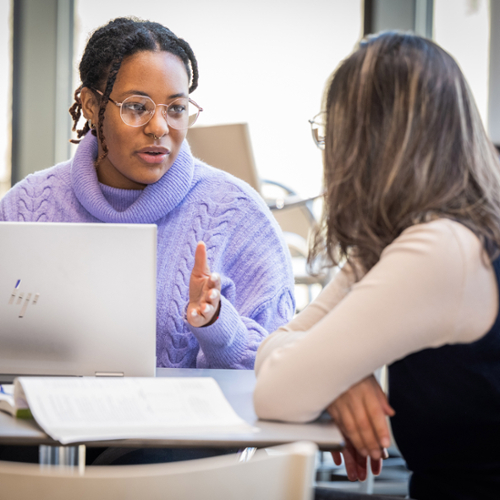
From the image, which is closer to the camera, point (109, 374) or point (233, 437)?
point (233, 437)

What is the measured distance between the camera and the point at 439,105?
989 mm

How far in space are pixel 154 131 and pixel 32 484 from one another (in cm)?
114

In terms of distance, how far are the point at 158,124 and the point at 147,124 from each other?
0.11 feet

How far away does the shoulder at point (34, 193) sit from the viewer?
67.5 inches

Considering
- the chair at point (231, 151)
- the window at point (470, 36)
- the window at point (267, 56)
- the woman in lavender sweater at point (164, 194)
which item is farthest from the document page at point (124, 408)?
the window at point (470, 36)

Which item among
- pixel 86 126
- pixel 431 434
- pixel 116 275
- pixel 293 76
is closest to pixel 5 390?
pixel 116 275

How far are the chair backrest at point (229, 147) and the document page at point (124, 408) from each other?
1421 mm

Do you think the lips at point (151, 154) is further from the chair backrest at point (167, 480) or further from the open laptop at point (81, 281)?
the chair backrest at point (167, 480)

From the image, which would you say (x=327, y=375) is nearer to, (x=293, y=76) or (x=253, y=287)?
(x=253, y=287)

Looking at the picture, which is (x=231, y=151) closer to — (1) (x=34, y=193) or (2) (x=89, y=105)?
(2) (x=89, y=105)

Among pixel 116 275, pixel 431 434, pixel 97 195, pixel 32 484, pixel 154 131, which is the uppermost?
pixel 154 131

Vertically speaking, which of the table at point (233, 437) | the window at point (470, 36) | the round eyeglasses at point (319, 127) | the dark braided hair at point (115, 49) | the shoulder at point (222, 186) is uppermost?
the window at point (470, 36)

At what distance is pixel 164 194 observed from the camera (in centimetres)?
163

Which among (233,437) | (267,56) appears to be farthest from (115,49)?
(267,56)
